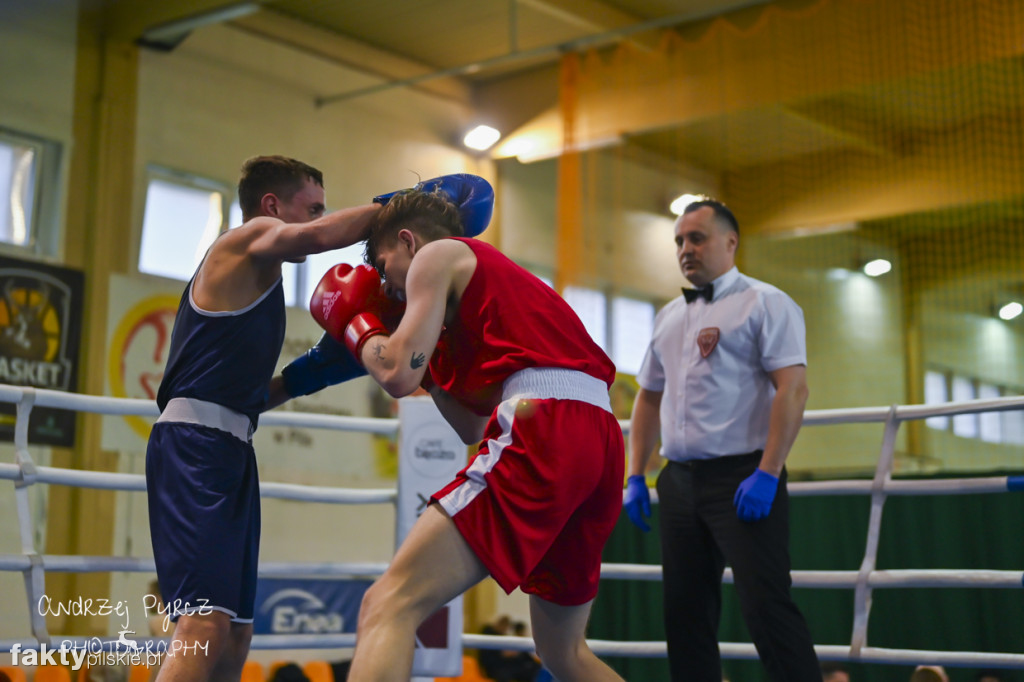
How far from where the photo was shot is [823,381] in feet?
36.4

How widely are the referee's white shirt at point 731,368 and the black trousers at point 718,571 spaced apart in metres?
0.07

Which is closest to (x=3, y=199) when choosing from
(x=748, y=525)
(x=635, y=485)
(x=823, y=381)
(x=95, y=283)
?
(x=95, y=283)

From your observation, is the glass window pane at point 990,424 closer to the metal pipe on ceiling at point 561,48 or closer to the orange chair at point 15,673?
the metal pipe on ceiling at point 561,48

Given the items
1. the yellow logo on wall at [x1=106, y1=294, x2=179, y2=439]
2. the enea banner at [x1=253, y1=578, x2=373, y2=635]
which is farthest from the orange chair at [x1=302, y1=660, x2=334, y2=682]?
the yellow logo on wall at [x1=106, y1=294, x2=179, y2=439]

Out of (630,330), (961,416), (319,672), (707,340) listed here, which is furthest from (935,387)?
(707,340)

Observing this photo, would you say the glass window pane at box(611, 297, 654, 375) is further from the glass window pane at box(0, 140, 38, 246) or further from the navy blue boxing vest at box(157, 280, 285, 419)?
the navy blue boxing vest at box(157, 280, 285, 419)

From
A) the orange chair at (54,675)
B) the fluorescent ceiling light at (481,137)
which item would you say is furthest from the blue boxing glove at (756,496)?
the fluorescent ceiling light at (481,137)

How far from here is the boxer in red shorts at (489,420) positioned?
2.02 metres

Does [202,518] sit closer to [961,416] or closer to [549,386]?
[549,386]

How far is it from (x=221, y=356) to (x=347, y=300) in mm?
450

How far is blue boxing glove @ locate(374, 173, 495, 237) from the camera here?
242 centimetres

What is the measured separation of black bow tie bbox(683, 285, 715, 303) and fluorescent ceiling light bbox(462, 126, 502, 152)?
23.8ft

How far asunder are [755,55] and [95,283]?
522 centimetres

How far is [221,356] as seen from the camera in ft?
8.63
